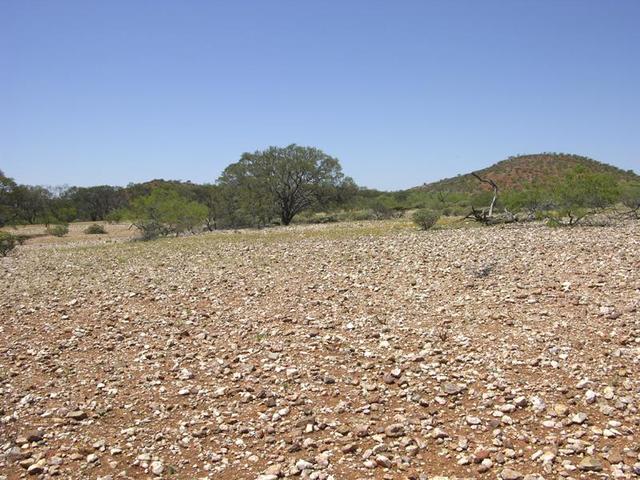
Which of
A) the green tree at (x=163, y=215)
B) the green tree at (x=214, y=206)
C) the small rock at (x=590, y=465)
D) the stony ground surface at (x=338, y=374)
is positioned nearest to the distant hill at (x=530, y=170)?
the green tree at (x=214, y=206)

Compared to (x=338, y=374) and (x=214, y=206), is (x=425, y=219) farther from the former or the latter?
(x=214, y=206)

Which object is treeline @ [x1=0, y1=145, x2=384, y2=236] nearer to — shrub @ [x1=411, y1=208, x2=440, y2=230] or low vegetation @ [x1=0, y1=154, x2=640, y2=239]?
low vegetation @ [x1=0, y1=154, x2=640, y2=239]

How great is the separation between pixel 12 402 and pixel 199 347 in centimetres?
315

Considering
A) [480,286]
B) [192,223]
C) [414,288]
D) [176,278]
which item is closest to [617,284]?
[480,286]

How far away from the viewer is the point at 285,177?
1796 inches

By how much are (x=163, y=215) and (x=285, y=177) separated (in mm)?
13923

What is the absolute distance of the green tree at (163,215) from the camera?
3506 cm

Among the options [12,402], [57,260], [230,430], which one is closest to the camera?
[230,430]

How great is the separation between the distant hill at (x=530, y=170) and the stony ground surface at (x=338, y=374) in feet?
217

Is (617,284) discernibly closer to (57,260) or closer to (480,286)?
(480,286)

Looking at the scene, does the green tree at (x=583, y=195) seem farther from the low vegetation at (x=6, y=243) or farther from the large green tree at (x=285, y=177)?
the low vegetation at (x=6, y=243)

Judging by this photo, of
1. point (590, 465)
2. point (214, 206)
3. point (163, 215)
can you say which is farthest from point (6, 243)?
point (590, 465)

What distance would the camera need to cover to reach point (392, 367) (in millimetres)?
7941

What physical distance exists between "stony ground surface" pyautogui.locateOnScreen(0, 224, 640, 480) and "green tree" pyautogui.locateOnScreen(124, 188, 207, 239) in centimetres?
2104
